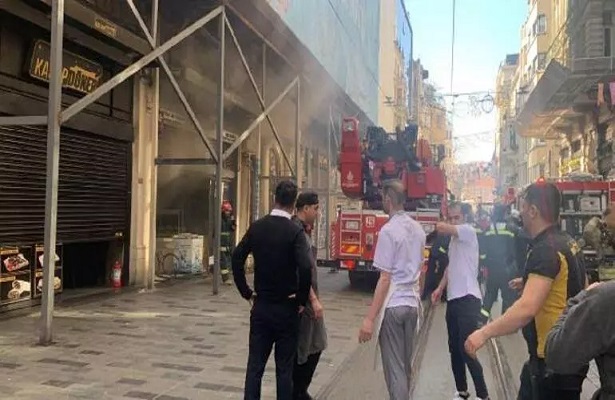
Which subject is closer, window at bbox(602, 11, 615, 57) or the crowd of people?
the crowd of people

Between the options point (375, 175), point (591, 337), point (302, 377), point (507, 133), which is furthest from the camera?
point (507, 133)

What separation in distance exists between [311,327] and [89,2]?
23.6 feet

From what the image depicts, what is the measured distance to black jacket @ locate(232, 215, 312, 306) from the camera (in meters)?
4.05

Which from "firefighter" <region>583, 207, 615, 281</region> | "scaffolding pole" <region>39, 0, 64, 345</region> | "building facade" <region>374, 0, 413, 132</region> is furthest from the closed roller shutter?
"building facade" <region>374, 0, 413, 132</region>

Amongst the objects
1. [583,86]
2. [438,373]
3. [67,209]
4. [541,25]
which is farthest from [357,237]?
[541,25]

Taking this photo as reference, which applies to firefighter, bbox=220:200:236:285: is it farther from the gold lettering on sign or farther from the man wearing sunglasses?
the man wearing sunglasses

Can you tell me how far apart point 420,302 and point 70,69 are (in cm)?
691

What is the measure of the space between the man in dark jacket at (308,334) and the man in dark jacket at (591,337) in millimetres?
2476

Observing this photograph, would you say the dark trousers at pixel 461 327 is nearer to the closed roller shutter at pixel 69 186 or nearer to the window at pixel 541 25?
the closed roller shutter at pixel 69 186

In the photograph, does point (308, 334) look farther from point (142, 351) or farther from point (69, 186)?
point (69, 186)

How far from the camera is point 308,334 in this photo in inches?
173

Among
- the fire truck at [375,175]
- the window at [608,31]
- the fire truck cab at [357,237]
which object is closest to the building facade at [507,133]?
the window at [608,31]

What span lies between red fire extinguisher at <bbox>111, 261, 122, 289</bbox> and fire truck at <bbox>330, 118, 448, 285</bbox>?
402 cm

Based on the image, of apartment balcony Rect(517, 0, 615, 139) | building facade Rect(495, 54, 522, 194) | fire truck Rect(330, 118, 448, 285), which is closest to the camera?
fire truck Rect(330, 118, 448, 285)
